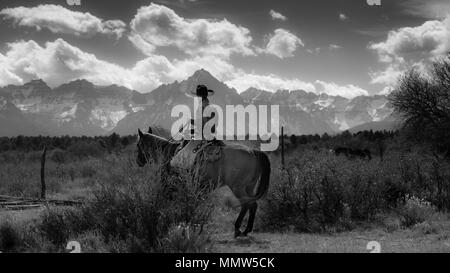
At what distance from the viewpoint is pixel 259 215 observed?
1166 cm

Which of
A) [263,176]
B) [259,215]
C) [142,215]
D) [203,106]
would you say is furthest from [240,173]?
[259,215]

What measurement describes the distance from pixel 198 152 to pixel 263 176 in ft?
4.77

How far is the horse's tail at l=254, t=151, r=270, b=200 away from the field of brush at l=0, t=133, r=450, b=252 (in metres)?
0.89

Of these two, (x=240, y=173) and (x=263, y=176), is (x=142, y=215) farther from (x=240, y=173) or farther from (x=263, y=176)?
(x=263, y=176)

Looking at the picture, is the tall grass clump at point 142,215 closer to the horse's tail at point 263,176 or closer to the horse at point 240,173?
the horse at point 240,173

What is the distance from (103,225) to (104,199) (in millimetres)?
460

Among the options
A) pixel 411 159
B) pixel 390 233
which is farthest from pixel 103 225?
pixel 411 159

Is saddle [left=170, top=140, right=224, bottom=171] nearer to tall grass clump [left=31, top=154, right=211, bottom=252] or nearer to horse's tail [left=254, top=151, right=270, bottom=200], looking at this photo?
tall grass clump [left=31, top=154, right=211, bottom=252]

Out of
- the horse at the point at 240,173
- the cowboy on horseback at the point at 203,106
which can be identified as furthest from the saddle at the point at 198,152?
the cowboy on horseback at the point at 203,106

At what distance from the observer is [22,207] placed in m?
13.4

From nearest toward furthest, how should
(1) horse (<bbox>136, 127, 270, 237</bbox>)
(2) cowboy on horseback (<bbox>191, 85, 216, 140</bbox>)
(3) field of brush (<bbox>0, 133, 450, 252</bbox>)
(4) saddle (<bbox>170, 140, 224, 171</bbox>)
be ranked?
(3) field of brush (<bbox>0, 133, 450, 252</bbox>) < (4) saddle (<bbox>170, 140, 224, 171</bbox>) < (1) horse (<bbox>136, 127, 270, 237</bbox>) < (2) cowboy on horseback (<bbox>191, 85, 216, 140</bbox>)

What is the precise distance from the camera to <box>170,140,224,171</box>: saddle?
881 centimetres

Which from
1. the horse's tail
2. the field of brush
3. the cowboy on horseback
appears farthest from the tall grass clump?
the horse's tail
